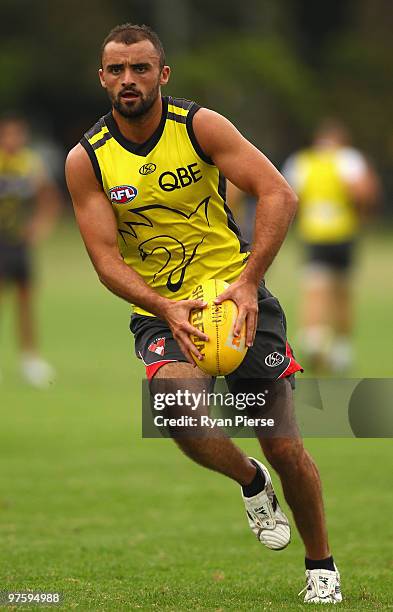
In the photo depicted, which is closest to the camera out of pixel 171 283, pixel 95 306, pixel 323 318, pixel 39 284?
pixel 171 283

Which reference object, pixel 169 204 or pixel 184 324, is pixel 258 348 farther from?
pixel 169 204

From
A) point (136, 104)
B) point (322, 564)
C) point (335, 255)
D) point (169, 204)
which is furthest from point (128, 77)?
point (335, 255)

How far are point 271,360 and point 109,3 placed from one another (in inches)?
1955

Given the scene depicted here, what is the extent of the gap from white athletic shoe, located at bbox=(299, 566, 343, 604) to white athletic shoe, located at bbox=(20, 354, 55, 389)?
846 cm

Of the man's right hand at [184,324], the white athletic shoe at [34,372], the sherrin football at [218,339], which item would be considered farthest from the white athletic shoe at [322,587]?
the white athletic shoe at [34,372]

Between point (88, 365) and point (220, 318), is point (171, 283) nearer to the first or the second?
point (220, 318)

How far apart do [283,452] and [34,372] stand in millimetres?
8855

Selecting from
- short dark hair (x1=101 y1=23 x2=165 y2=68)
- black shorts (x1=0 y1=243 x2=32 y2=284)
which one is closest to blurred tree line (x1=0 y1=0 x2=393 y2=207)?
black shorts (x1=0 y1=243 x2=32 y2=284)

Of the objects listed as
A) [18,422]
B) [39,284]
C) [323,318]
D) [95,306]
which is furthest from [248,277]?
[39,284]

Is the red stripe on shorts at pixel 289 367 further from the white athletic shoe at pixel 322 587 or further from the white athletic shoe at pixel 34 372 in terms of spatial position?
the white athletic shoe at pixel 34 372

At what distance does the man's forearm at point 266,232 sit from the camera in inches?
236

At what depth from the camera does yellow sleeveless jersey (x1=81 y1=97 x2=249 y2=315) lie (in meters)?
6.13

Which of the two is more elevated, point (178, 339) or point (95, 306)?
point (95, 306)

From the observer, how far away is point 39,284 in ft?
93.1
